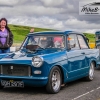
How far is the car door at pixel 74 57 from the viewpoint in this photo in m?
8.28

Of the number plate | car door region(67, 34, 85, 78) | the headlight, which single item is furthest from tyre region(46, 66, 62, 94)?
the number plate

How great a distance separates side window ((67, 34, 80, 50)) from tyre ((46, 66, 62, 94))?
3.57 ft

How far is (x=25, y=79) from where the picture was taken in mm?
7199

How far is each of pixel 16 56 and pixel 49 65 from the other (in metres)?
0.97

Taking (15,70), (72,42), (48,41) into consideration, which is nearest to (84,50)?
(72,42)

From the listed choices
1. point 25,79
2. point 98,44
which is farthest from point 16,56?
point 98,44

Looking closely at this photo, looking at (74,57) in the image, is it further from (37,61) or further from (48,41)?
(37,61)

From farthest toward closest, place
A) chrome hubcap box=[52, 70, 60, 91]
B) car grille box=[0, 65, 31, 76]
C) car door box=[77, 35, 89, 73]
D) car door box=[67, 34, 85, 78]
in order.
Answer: car door box=[77, 35, 89, 73] → car door box=[67, 34, 85, 78] → chrome hubcap box=[52, 70, 60, 91] → car grille box=[0, 65, 31, 76]

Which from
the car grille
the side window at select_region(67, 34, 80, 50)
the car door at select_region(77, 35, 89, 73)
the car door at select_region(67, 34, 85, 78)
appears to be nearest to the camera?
the car grille

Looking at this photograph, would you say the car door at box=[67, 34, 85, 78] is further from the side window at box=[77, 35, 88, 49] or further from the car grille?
the car grille

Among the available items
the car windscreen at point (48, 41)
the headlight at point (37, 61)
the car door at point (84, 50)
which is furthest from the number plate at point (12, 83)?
the car door at point (84, 50)

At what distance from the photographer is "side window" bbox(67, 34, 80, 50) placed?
860cm

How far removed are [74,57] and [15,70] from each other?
1912 mm

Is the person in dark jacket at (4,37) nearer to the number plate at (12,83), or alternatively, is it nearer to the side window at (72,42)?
the side window at (72,42)
